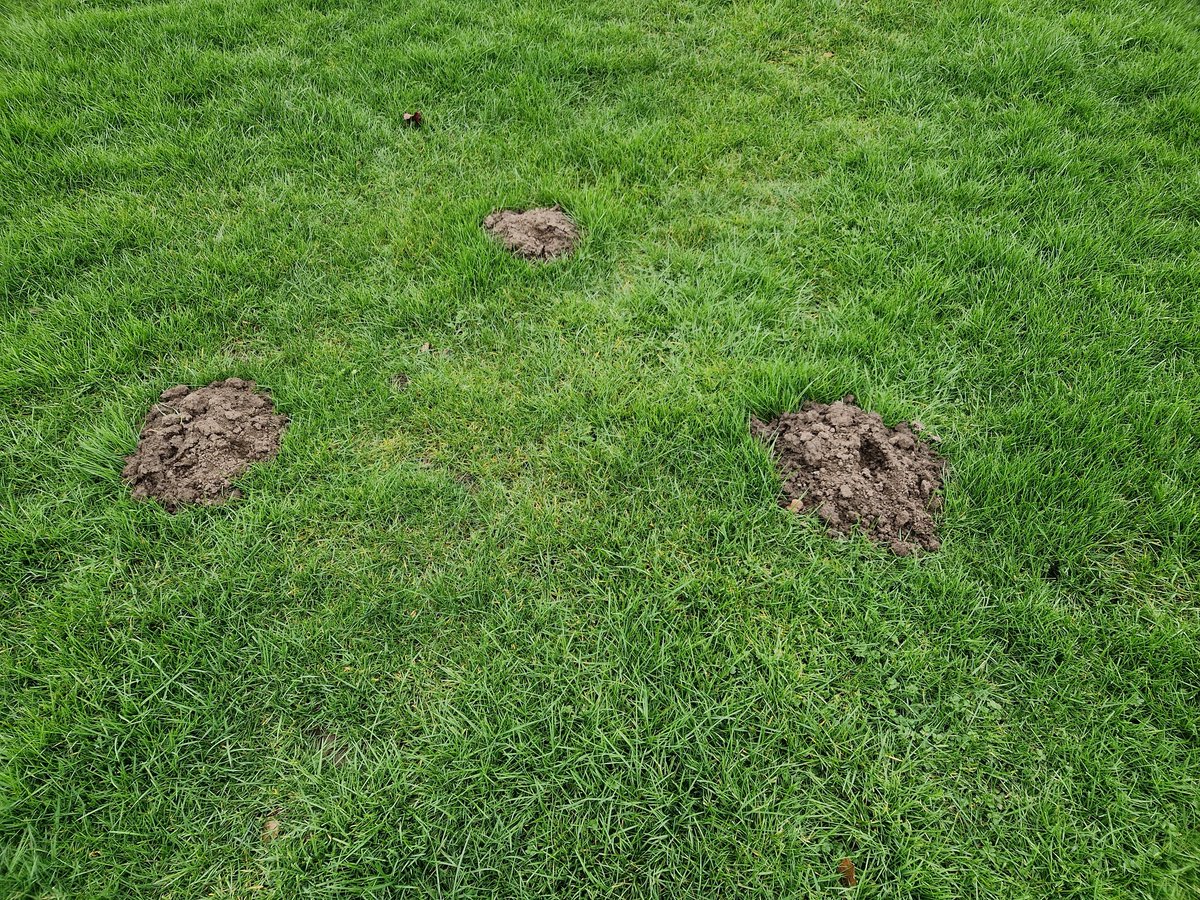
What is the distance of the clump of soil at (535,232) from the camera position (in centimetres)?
364

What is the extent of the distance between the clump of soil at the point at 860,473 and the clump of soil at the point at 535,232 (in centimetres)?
168

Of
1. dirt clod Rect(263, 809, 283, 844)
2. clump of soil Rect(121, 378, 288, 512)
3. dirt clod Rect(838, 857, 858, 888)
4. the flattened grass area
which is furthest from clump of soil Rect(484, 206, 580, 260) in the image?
dirt clod Rect(838, 857, 858, 888)

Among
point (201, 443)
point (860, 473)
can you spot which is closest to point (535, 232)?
point (201, 443)

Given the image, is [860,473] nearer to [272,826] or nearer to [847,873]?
[847,873]

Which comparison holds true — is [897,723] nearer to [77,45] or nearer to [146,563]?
[146,563]

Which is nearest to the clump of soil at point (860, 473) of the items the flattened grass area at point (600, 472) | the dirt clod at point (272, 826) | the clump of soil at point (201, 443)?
the flattened grass area at point (600, 472)

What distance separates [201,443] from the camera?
2.85 meters

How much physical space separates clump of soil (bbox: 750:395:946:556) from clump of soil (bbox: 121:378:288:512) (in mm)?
2373

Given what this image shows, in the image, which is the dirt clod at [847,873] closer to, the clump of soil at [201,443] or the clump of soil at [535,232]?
the clump of soil at [201,443]

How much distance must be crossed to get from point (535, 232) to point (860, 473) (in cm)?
229

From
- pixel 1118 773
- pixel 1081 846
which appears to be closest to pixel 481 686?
pixel 1081 846

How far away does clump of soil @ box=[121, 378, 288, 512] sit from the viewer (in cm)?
278

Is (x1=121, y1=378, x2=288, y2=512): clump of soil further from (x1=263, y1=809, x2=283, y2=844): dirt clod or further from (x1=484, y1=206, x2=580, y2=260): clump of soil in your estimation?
(x1=484, y1=206, x2=580, y2=260): clump of soil

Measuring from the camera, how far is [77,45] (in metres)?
4.76
